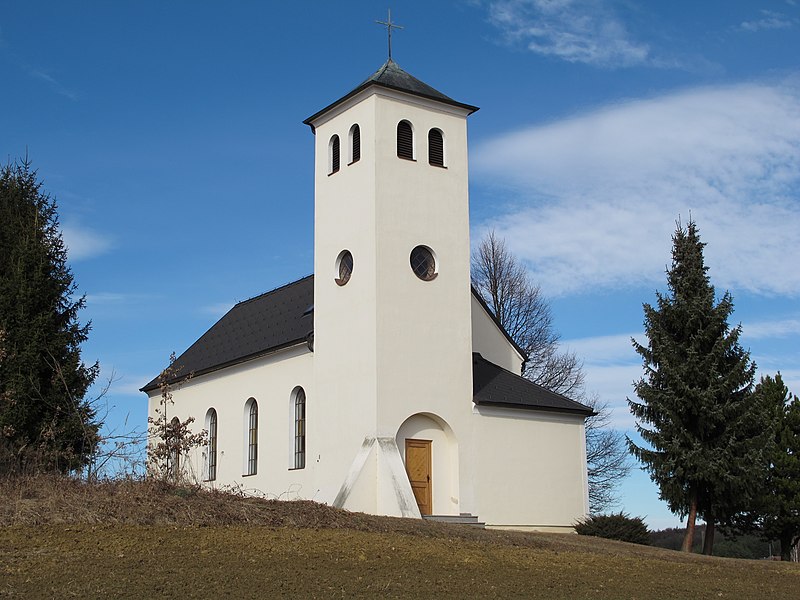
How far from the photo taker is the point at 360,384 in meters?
26.2

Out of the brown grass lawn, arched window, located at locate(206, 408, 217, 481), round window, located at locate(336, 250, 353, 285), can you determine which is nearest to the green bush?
the brown grass lawn

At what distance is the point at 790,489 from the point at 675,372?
861cm

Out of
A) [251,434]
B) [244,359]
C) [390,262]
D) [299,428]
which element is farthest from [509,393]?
[244,359]

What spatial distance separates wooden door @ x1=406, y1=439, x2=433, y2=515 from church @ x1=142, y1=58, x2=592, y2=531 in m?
0.03

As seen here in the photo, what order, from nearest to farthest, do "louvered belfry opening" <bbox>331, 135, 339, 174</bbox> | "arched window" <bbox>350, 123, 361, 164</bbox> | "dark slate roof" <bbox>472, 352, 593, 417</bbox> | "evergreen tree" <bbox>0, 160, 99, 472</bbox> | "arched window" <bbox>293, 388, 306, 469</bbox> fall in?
1. "evergreen tree" <bbox>0, 160, 99, 472</bbox>
2. "dark slate roof" <bbox>472, 352, 593, 417</bbox>
3. "arched window" <bbox>350, 123, 361, 164</bbox>
4. "louvered belfry opening" <bbox>331, 135, 339, 174</bbox>
5. "arched window" <bbox>293, 388, 306, 469</bbox>

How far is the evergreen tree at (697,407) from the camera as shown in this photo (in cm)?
2638

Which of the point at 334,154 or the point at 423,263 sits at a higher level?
the point at 334,154

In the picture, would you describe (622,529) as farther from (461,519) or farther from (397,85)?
(397,85)

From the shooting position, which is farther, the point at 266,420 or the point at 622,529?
the point at 266,420

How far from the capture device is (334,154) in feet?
96.3

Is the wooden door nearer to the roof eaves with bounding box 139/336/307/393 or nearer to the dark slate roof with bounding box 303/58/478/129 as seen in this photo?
the roof eaves with bounding box 139/336/307/393

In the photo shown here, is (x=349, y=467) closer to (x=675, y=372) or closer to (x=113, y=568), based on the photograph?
(x=675, y=372)

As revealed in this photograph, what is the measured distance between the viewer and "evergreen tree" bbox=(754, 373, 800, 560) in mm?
31688

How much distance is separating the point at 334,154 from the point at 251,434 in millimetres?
10140
